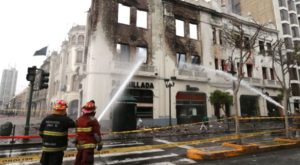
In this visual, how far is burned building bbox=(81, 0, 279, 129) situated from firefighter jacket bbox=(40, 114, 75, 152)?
40.5 ft

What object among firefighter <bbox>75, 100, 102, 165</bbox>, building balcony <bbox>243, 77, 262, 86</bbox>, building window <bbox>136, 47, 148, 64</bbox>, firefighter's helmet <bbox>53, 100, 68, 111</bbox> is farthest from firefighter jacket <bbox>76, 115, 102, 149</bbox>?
building balcony <bbox>243, 77, 262, 86</bbox>

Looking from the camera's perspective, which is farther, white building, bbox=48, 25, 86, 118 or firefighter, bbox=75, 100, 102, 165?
white building, bbox=48, 25, 86, 118

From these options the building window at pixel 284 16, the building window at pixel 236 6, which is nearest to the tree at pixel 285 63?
the building window at pixel 284 16

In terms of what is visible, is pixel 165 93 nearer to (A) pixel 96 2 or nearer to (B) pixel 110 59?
(B) pixel 110 59

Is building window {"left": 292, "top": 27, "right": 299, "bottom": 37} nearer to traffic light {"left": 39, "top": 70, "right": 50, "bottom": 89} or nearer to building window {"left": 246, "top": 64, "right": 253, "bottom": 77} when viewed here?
building window {"left": 246, "top": 64, "right": 253, "bottom": 77}

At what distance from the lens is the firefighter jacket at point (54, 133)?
12.5 ft

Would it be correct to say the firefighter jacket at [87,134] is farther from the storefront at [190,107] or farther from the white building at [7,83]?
the white building at [7,83]

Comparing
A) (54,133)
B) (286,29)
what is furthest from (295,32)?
(54,133)

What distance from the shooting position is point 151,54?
66.5 ft

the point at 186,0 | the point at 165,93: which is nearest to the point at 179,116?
the point at 165,93

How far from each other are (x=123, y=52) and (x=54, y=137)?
16.2 meters

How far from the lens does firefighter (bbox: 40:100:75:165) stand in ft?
12.5

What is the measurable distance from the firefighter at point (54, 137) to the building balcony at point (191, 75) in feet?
57.1

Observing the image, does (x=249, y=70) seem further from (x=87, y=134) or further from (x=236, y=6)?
(x=87, y=134)
